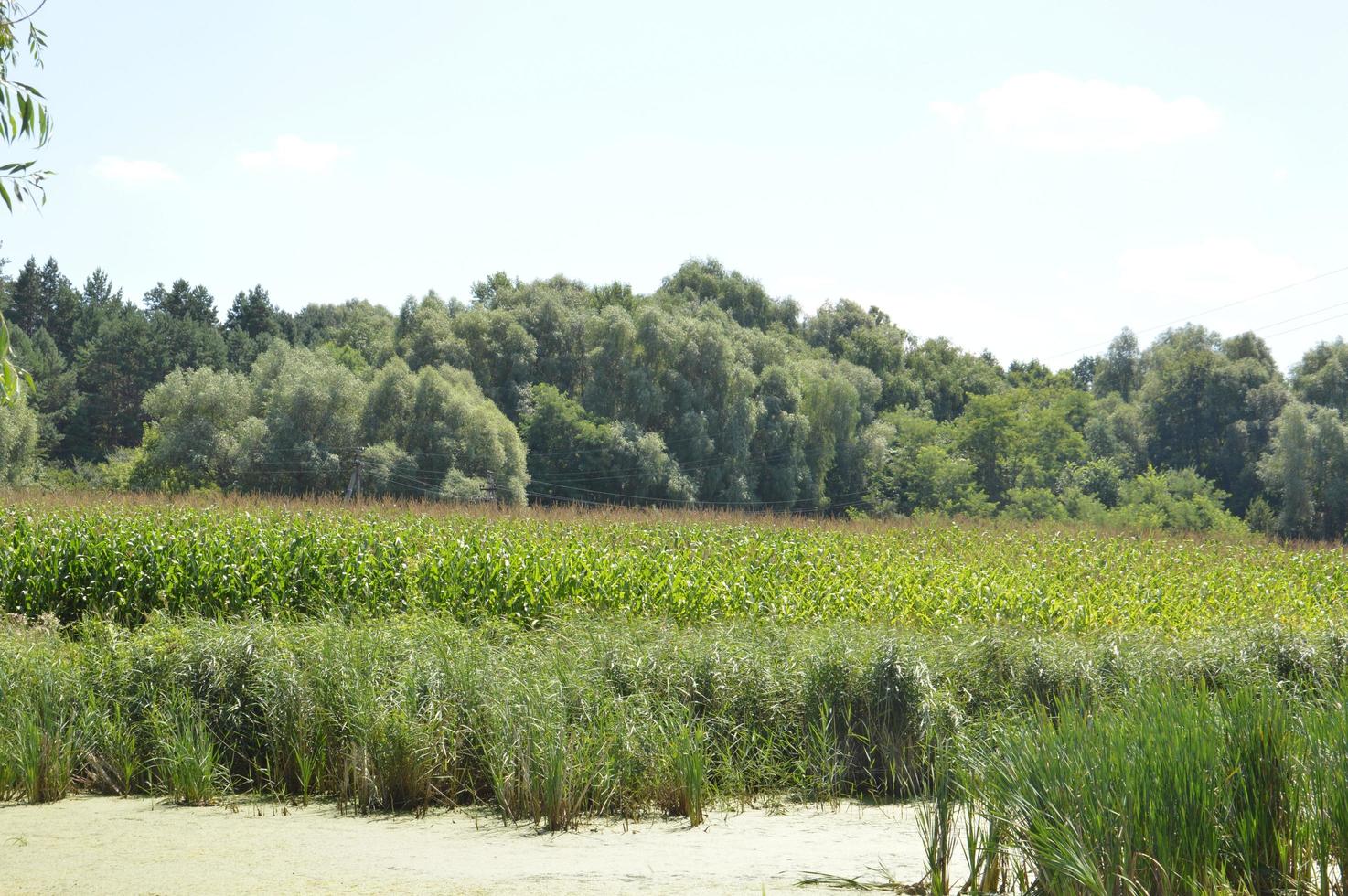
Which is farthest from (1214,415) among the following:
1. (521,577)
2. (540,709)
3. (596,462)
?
(540,709)

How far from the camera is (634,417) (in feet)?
190

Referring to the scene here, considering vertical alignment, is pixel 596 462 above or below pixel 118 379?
below

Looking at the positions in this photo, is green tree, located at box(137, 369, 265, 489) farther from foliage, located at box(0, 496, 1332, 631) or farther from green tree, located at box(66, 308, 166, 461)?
foliage, located at box(0, 496, 1332, 631)

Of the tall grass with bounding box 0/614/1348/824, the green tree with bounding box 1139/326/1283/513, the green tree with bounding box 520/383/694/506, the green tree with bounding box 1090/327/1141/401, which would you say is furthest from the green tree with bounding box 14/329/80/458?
the green tree with bounding box 1090/327/1141/401

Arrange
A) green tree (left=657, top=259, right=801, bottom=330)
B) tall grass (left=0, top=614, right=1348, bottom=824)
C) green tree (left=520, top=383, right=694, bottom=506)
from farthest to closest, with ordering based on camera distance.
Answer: green tree (left=657, top=259, right=801, bottom=330), green tree (left=520, top=383, right=694, bottom=506), tall grass (left=0, top=614, right=1348, bottom=824)

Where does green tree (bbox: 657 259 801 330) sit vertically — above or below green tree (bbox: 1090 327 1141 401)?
above

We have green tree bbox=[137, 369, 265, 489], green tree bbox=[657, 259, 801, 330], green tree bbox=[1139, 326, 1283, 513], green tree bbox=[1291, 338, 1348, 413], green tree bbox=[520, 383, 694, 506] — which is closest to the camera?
green tree bbox=[137, 369, 265, 489]

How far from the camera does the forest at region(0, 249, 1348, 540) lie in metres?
48.5

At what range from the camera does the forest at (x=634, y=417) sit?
48500 millimetres

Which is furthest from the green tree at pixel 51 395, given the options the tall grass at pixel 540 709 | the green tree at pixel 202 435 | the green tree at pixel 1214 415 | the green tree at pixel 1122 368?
the green tree at pixel 1122 368

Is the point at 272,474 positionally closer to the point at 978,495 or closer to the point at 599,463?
the point at 599,463

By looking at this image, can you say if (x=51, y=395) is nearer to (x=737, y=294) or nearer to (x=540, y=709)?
(x=737, y=294)

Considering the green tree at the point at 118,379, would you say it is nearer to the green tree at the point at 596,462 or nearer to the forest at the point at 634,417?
the forest at the point at 634,417

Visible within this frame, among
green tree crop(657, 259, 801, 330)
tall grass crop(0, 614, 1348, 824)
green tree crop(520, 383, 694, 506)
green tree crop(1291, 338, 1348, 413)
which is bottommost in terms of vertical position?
tall grass crop(0, 614, 1348, 824)
